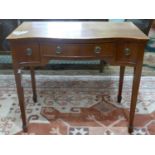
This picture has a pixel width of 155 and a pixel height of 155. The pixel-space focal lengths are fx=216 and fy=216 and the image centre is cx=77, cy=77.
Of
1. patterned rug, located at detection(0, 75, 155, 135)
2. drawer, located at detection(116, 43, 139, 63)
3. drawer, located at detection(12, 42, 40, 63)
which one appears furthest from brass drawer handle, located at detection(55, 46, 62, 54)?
patterned rug, located at detection(0, 75, 155, 135)

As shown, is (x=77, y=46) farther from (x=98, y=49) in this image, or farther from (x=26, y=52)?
(x=26, y=52)

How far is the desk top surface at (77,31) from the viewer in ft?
3.95

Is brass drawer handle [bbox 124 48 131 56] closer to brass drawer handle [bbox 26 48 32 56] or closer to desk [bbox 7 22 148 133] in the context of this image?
desk [bbox 7 22 148 133]

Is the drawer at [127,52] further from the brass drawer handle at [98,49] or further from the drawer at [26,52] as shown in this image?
the drawer at [26,52]

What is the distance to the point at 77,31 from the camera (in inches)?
51.6

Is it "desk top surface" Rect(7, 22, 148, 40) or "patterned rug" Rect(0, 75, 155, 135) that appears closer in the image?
"desk top surface" Rect(7, 22, 148, 40)

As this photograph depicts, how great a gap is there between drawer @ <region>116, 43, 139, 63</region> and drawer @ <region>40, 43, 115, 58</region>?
0.04 meters

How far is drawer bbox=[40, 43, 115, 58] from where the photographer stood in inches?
47.4

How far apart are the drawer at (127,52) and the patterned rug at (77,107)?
0.53 meters

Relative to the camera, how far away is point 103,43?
1201 millimetres

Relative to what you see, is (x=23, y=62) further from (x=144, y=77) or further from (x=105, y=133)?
(x=144, y=77)

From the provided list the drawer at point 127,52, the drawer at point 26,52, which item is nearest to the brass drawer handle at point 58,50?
the drawer at point 26,52

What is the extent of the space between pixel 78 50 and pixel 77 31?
0.53 ft

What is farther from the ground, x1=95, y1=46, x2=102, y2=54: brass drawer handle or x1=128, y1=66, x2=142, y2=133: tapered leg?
x1=95, y1=46, x2=102, y2=54: brass drawer handle
